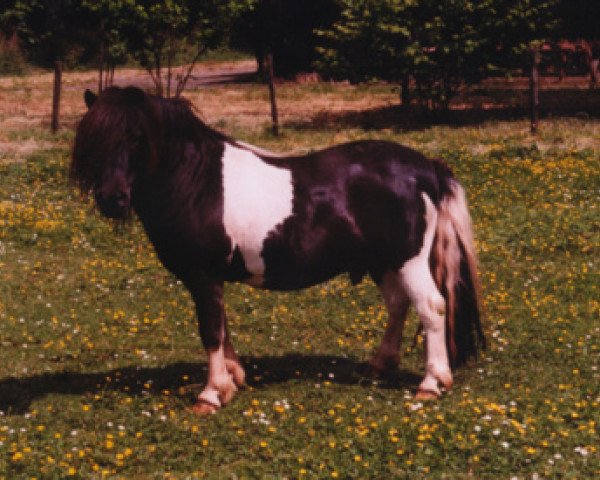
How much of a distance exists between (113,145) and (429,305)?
3.13 meters

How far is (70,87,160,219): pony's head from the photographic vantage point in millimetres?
6805

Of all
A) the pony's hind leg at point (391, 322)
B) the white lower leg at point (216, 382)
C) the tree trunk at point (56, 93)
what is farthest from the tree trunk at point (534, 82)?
the white lower leg at point (216, 382)

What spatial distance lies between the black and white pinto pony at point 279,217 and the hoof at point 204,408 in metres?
0.01

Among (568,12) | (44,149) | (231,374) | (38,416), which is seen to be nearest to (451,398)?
(231,374)

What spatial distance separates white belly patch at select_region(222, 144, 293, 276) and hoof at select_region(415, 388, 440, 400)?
1.87 metres

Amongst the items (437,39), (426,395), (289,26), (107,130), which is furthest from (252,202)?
(289,26)

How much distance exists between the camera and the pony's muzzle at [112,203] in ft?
22.6

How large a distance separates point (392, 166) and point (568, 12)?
27209 mm

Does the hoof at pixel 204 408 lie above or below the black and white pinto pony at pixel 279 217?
below

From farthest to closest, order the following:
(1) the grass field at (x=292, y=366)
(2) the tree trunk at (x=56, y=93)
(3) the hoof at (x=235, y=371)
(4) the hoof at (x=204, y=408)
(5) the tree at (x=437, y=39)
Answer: (5) the tree at (x=437, y=39), (2) the tree trunk at (x=56, y=93), (3) the hoof at (x=235, y=371), (4) the hoof at (x=204, y=408), (1) the grass field at (x=292, y=366)

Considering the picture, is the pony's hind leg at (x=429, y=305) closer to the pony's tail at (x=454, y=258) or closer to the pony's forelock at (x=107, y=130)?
the pony's tail at (x=454, y=258)

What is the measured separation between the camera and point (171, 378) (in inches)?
337

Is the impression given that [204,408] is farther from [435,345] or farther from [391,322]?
[435,345]

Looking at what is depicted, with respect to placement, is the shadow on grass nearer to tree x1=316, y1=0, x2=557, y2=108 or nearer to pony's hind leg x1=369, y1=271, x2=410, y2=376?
pony's hind leg x1=369, y1=271, x2=410, y2=376
